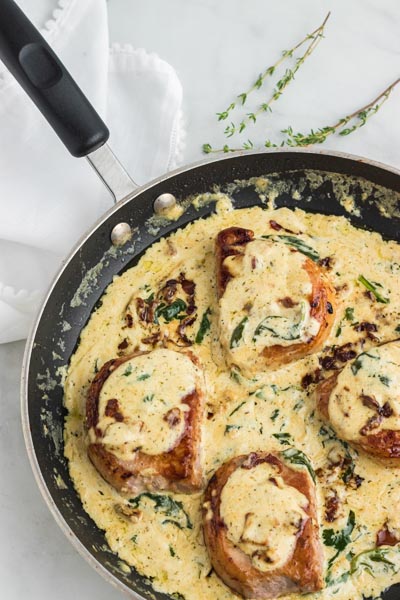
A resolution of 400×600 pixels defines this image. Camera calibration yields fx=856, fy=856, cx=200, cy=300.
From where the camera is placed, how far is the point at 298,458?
473 cm

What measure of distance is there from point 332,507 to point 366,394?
2.20 feet

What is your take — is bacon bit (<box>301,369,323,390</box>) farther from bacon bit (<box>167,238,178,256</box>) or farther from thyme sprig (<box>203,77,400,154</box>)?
thyme sprig (<box>203,77,400,154</box>)

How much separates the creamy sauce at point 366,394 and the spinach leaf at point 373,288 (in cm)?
45

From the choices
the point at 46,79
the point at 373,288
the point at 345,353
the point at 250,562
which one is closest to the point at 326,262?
the point at 373,288

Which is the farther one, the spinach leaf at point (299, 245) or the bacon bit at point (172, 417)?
the spinach leaf at point (299, 245)

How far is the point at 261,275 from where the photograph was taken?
4902 mm

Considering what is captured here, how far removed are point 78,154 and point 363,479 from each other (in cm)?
243

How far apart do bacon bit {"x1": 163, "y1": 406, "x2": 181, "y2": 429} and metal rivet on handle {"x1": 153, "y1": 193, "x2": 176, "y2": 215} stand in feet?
4.60

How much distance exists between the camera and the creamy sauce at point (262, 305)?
4820 millimetres

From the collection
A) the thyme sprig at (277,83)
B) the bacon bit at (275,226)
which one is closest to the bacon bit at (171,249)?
the bacon bit at (275,226)

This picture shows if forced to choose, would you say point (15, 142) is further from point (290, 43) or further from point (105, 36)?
point (290, 43)

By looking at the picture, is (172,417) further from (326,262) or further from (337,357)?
(326,262)

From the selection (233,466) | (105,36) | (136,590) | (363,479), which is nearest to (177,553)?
(136,590)

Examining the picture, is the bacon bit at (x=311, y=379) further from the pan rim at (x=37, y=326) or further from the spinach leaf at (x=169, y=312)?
the pan rim at (x=37, y=326)
